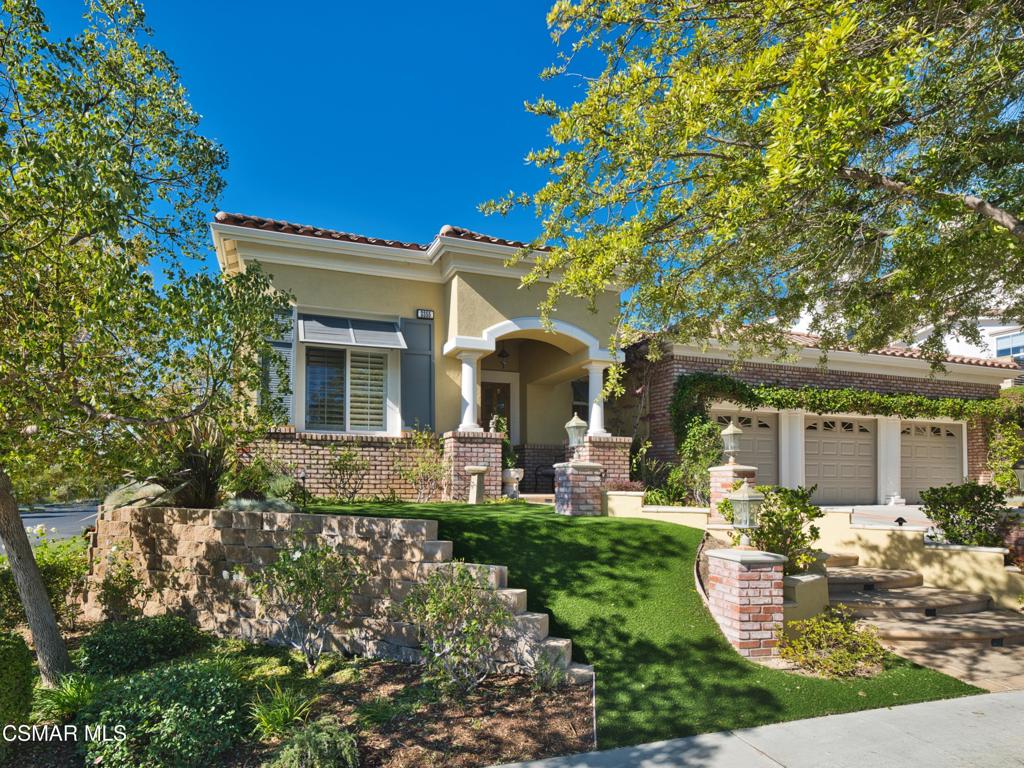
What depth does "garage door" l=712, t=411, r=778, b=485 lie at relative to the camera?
1430cm

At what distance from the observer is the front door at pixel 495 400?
1445cm

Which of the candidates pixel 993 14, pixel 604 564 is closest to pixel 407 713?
pixel 604 564

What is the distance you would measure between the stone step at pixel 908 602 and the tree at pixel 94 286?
6.93 m

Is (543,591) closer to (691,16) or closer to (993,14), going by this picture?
(691,16)

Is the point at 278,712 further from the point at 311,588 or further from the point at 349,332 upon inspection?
the point at 349,332

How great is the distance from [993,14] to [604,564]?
608cm

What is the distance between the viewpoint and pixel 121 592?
7.16m

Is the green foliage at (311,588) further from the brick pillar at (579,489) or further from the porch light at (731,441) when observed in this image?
the porch light at (731,441)

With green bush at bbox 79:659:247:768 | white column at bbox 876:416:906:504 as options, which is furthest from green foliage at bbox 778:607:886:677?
white column at bbox 876:416:906:504

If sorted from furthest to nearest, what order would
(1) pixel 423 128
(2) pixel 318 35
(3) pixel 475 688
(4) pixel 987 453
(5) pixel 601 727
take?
(4) pixel 987 453 < (1) pixel 423 128 < (2) pixel 318 35 < (3) pixel 475 688 < (5) pixel 601 727

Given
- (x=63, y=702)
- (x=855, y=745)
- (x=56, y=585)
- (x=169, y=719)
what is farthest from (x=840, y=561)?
(x=56, y=585)

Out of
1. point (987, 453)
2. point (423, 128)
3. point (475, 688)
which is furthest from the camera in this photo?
point (987, 453)

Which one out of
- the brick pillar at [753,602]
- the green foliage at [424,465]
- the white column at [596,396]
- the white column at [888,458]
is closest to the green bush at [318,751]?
the brick pillar at [753,602]

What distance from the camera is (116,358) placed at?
541 centimetres
